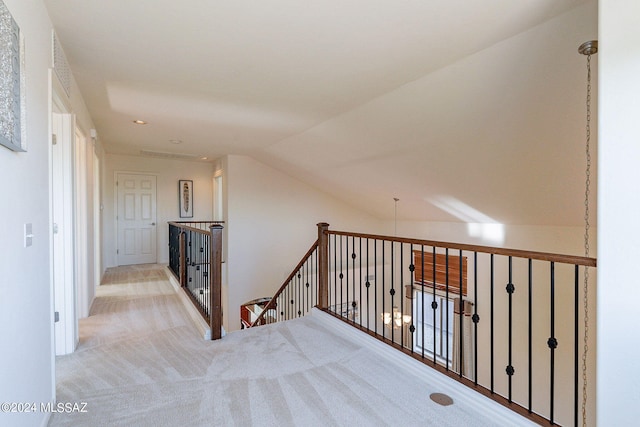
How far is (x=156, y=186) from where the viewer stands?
7.20m

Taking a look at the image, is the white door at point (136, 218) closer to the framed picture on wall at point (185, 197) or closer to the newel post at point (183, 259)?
the framed picture on wall at point (185, 197)

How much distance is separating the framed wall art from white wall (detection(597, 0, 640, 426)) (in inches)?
94.4

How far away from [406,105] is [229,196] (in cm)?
427

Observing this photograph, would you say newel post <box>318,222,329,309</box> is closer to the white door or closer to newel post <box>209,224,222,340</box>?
newel post <box>209,224,222,340</box>

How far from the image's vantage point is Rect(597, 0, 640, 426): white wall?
1.36 meters

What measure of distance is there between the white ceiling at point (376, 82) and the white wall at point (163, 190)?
1884 mm

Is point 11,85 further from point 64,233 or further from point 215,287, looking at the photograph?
point 215,287

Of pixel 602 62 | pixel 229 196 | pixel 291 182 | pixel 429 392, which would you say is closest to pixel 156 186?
pixel 229 196

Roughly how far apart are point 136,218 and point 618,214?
761 centimetres

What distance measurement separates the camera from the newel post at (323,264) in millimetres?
3730

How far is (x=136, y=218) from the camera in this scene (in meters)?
7.00

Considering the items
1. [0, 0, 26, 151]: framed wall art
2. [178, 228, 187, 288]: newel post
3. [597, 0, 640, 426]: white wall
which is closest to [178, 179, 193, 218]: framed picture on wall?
[178, 228, 187, 288]: newel post

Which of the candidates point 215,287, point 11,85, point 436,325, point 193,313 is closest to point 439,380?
point 215,287

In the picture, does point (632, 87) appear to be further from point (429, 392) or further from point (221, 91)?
point (221, 91)
